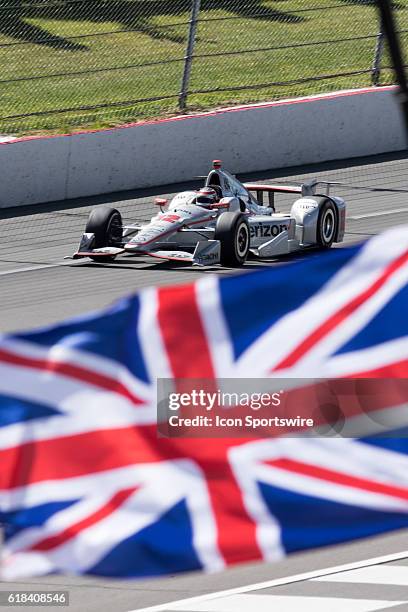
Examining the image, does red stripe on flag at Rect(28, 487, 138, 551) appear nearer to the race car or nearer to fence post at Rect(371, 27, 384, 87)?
the race car

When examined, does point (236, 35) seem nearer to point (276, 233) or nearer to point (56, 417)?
point (276, 233)

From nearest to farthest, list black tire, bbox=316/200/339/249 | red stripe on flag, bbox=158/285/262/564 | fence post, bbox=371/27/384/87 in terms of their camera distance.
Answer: red stripe on flag, bbox=158/285/262/564 < black tire, bbox=316/200/339/249 < fence post, bbox=371/27/384/87

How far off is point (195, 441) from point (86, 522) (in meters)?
0.44

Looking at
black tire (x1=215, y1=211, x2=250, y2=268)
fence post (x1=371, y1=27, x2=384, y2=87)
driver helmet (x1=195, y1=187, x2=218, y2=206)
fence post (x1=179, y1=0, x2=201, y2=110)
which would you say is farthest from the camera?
fence post (x1=371, y1=27, x2=384, y2=87)

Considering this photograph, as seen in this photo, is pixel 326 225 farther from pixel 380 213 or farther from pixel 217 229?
pixel 380 213

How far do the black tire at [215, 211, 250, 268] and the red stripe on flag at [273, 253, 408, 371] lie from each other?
30.8 ft

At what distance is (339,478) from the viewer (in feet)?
13.4

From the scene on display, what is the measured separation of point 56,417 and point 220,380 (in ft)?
1.75

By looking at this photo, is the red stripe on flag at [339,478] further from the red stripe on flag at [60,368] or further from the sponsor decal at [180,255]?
the sponsor decal at [180,255]

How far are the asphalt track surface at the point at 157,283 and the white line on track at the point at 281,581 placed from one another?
3 centimetres

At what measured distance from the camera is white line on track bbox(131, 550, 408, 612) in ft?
20.7

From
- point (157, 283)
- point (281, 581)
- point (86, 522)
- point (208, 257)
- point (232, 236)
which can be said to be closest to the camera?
point (86, 522)

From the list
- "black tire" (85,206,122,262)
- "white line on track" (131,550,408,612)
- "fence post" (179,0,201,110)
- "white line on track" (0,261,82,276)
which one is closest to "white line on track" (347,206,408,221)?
"black tire" (85,206,122,262)

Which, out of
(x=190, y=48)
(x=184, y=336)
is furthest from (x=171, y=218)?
(x=184, y=336)
